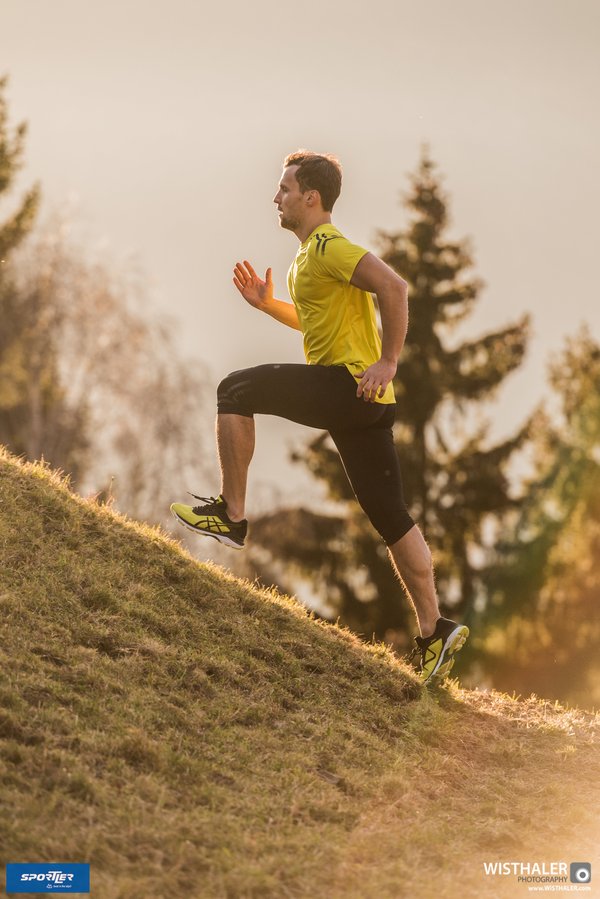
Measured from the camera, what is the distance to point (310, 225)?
7078 mm

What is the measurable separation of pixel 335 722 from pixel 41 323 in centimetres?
2992

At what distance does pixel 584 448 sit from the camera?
80.9 ft

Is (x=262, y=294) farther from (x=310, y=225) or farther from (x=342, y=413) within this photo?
(x=342, y=413)

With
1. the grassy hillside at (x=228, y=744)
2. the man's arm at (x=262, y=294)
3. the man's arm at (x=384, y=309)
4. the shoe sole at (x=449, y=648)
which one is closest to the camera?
the grassy hillside at (x=228, y=744)

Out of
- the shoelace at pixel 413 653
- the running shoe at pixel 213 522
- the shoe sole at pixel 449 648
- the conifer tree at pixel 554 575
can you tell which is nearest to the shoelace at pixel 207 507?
the running shoe at pixel 213 522

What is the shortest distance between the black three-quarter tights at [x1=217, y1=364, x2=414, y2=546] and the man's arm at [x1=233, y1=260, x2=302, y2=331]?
3.25ft

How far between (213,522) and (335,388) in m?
1.23

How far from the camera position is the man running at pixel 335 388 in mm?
6660

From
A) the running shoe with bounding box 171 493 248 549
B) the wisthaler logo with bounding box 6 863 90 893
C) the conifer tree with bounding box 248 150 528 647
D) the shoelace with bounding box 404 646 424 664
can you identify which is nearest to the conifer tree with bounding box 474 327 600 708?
the conifer tree with bounding box 248 150 528 647

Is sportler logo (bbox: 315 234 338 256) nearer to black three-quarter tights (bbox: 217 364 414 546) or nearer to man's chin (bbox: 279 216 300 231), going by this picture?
man's chin (bbox: 279 216 300 231)

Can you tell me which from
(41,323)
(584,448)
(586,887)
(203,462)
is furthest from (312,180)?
(41,323)

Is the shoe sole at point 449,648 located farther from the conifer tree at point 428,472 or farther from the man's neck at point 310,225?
the conifer tree at point 428,472

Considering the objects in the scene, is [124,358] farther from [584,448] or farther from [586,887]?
[586,887]

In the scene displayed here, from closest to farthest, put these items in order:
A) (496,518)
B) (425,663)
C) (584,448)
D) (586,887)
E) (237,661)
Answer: (586,887)
(237,661)
(425,663)
(584,448)
(496,518)
